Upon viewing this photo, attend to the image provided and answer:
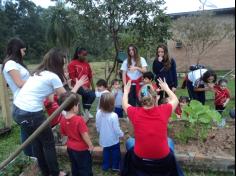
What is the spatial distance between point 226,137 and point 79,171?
82.9 inches

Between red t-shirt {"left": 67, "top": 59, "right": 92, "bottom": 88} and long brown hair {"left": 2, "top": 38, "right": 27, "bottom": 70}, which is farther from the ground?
long brown hair {"left": 2, "top": 38, "right": 27, "bottom": 70}

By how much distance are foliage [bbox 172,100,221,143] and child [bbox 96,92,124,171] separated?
3.27 ft

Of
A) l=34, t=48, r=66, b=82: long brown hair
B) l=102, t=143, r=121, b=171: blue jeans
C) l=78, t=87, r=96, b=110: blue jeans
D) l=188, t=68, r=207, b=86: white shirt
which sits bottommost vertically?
l=102, t=143, r=121, b=171: blue jeans

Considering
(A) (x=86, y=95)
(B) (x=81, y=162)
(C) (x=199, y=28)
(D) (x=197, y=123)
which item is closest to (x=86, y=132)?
(B) (x=81, y=162)

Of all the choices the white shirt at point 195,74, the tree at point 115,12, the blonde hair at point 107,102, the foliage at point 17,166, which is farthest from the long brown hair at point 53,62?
the tree at point 115,12

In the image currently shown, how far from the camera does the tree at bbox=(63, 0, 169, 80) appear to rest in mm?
8172

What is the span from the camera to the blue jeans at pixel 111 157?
4.46 m

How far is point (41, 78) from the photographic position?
3615 millimetres

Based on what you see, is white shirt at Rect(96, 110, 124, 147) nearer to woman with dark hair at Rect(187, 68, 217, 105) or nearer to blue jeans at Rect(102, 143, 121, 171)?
blue jeans at Rect(102, 143, 121, 171)

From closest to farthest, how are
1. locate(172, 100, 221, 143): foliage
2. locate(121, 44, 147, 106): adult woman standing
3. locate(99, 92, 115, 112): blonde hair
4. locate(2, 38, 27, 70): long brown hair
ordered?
locate(2, 38, 27, 70): long brown hair < locate(99, 92, 115, 112): blonde hair < locate(172, 100, 221, 143): foliage < locate(121, 44, 147, 106): adult woman standing

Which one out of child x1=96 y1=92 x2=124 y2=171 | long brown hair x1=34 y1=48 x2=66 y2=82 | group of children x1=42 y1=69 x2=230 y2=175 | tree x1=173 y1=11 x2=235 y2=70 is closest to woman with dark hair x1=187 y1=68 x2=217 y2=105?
group of children x1=42 y1=69 x2=230 y2=175

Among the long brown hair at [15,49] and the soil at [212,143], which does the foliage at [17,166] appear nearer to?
the soil at [212,143]

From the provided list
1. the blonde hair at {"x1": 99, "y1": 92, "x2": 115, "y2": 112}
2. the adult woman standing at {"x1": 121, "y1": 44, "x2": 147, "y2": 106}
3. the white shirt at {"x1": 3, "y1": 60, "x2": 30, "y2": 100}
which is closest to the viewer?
the white shirt at {"x1": 3, "y1": 60, "x2": 30, "y2": 100}

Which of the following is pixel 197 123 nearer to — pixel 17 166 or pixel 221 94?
pixel 221 94
